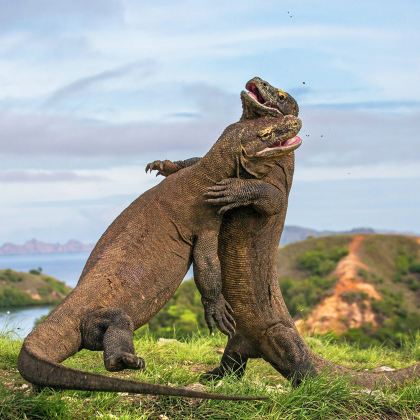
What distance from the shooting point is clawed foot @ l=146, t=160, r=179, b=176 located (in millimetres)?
8469

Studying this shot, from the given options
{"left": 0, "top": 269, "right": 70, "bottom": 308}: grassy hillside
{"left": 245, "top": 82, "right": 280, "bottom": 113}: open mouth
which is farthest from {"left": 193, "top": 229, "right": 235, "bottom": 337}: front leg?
{"left": 0, "top": 269, "right": 70, "bottom": 308}: grassy hillside

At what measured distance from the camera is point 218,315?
7.64 m

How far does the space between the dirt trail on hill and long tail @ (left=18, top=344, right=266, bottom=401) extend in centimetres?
3214

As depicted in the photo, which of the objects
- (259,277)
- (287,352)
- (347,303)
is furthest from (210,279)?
(347,303)

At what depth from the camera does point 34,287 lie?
51.8 meters

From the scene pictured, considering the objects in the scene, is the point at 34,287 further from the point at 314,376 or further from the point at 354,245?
the point at 314,376

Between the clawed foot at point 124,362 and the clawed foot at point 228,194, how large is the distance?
64.9 inches

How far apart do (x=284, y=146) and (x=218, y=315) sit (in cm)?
161

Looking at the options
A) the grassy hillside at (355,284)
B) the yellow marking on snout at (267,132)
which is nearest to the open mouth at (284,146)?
the yellow marking on snout at (267,132)

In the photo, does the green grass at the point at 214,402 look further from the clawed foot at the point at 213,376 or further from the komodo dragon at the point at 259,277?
the komodo dragon at the point at 259,277

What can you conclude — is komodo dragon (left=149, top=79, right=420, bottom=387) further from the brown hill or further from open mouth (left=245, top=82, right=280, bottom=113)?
the brown hill

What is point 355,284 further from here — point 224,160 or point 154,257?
point 154,257

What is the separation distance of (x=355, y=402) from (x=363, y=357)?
458 centimetres

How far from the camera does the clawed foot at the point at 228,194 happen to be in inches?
297
